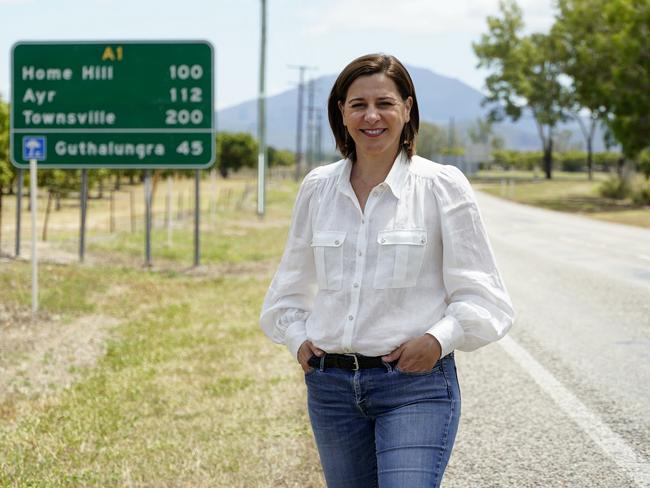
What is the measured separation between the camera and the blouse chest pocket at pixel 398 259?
2994mm

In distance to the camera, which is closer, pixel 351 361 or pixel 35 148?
pixel 351 361

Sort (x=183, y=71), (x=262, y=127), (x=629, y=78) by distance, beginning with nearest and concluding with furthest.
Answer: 1. (x=183, y=71)
2. (x=262, y=127)
3. (x=629, y=78)

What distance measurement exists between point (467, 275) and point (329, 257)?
0.41 m

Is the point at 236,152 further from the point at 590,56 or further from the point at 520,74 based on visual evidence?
the point at 590,56

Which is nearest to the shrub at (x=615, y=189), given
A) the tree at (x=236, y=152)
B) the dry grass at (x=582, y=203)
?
the dry grass at (x=582, y=203)

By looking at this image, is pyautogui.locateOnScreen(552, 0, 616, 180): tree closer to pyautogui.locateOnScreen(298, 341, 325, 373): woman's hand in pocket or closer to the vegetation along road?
the vegetation along road

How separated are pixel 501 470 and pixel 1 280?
10288 mm

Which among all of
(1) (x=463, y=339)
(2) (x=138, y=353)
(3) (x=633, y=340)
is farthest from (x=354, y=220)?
(3) (x=633, y=340)

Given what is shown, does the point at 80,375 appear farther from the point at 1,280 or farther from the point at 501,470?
the point at 1,280

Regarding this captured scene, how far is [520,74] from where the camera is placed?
88938mm

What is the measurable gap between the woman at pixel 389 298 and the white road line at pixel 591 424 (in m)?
2.54

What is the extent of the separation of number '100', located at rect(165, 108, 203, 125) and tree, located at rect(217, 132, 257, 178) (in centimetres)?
10906

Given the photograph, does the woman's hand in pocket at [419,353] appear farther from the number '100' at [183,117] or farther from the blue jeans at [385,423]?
the number '100' at [183,117]

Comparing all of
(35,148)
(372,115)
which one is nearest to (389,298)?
(372,115)
